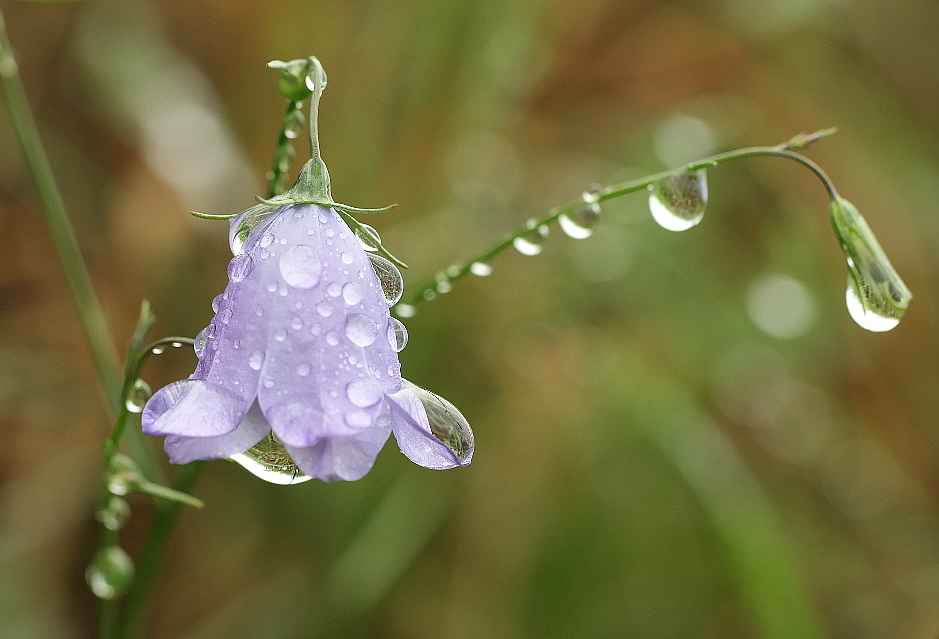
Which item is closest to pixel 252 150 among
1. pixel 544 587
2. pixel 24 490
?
pixel 24 490

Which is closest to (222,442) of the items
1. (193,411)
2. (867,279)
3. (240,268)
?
(193,411)

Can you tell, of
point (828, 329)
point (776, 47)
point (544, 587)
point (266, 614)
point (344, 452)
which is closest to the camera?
point (344, 452)

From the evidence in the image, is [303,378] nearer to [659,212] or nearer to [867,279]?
[659,212]

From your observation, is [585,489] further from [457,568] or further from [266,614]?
[266,614]

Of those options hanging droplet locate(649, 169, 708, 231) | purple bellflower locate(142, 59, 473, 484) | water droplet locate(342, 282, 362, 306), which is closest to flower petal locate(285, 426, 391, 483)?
purple bellflower locate(142, 59, 473, 484)

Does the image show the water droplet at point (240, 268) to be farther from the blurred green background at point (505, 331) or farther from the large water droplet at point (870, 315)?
the blurred green background at point (505, 331)

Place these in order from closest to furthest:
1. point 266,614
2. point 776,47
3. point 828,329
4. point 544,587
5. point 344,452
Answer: point 344,452 → point 266,614 → point 544,587 → point 828,329 → point 776,47

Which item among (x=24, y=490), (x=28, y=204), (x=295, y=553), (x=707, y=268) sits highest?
(x=28, y=204)
